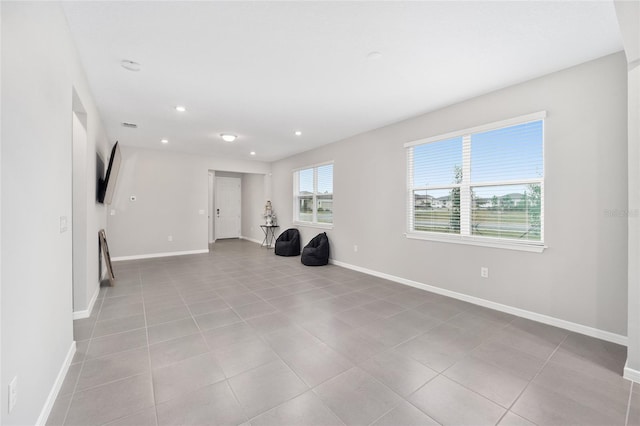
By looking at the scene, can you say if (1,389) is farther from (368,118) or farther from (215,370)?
(368,118)

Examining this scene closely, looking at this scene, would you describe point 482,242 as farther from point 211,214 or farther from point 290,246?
point 211,214

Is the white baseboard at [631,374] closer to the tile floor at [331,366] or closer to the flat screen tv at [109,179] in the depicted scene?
the tile floor at [331,366]

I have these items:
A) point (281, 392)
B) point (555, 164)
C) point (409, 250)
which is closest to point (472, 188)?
point (555, 164)

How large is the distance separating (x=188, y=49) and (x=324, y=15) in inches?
50.6

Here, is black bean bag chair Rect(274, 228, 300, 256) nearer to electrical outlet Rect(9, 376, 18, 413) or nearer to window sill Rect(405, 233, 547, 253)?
window sill Rect(405, 233, 547, 253)

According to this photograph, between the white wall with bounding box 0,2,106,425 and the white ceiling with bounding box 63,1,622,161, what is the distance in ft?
2.01

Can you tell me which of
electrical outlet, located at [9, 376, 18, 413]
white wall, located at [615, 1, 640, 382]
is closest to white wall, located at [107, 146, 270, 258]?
electrical outlet, located at [9, 376, 18, 413]

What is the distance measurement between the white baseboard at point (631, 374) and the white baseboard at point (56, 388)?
3.84 m

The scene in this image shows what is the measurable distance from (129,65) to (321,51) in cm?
191

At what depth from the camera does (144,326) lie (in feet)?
9.34

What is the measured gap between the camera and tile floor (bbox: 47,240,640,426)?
167cm

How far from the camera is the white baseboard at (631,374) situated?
1979 mm

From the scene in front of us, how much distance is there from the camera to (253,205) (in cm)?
922

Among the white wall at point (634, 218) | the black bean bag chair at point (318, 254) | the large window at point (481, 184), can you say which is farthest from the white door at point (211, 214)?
the white wall at point (634, 218)
